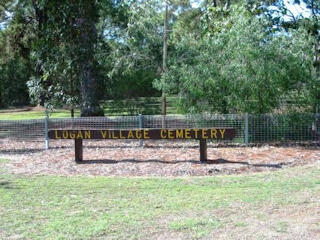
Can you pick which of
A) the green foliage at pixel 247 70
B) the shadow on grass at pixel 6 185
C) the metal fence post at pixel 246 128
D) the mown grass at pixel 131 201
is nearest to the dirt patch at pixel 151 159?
the metal fence post at pixel 246 128

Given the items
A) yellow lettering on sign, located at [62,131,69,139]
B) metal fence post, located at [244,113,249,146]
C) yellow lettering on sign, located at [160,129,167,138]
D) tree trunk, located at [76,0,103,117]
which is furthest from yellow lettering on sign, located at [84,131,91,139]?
tree trunk, located at [76,0,103,117]

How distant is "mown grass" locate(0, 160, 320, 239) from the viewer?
535 cm

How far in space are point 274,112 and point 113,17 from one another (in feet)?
27.5

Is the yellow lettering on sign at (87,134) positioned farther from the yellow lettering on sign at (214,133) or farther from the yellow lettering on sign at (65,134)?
the yellow lettering on sign at (214,133)

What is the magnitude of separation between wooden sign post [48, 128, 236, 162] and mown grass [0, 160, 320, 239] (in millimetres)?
1580

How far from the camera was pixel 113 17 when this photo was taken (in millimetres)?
17922

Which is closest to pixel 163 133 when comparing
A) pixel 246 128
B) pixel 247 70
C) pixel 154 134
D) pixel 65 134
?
pixel 154 134

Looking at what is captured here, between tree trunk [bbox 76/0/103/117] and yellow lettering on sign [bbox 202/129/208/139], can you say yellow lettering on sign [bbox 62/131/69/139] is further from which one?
tree trunk [bbox 76/0/103/117]

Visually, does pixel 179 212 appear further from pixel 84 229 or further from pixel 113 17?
pixel 113 17

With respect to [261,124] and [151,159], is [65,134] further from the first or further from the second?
[261,124]

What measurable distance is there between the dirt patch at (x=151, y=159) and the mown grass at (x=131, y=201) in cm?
68

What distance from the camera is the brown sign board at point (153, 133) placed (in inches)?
384

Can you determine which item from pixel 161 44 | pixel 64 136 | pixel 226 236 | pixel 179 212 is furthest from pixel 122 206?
pixel 161 44

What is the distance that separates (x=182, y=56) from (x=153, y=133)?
5.76 meters
